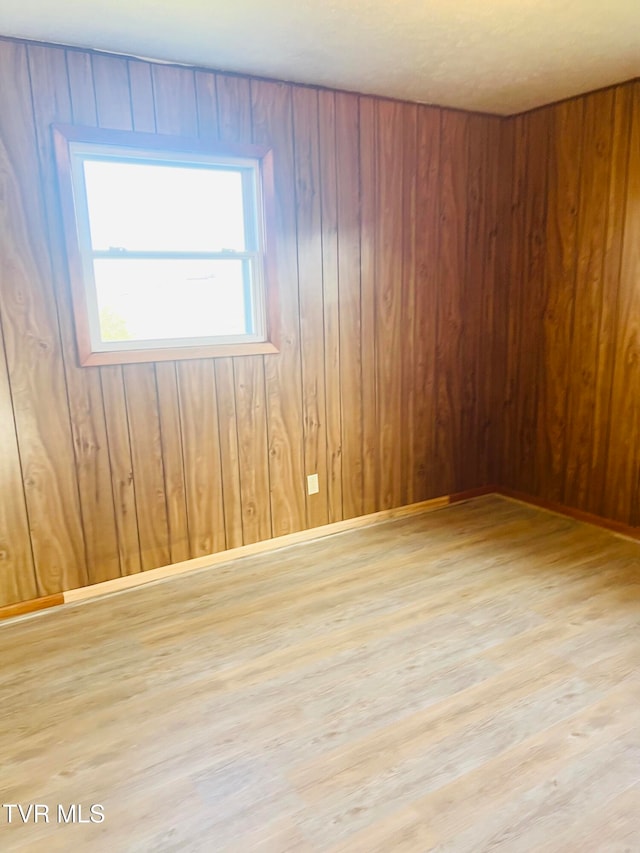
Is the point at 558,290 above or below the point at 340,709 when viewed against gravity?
above

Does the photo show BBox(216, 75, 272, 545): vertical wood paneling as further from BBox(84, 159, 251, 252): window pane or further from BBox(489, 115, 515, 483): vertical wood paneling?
BBox(489, 115, 515, 483): vertical wood paneling

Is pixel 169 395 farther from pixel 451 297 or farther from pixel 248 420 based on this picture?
pixel 451 297

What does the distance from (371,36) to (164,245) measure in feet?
4.16

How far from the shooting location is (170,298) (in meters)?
2.83

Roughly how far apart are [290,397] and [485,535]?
1399mm

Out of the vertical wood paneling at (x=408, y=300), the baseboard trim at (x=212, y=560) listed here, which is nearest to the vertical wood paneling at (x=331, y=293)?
the baseboard trim at (x=212, y=560)

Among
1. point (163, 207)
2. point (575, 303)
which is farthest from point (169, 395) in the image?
point (575, 303)

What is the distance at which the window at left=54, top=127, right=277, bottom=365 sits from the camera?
8.43 ft

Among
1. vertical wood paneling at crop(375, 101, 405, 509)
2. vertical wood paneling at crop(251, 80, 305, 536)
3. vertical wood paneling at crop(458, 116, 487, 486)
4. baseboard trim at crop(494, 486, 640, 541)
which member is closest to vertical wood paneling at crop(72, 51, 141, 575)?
vertical wood paneling at crop(251, 80, 305, 536)

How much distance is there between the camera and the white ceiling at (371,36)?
2.14 metres

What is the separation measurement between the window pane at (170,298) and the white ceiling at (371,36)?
2.93 feet

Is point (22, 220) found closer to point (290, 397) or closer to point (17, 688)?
point (290, 397)

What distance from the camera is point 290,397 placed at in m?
3.20

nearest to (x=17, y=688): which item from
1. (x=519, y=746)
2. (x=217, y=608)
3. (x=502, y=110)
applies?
(x=217, y=608)
